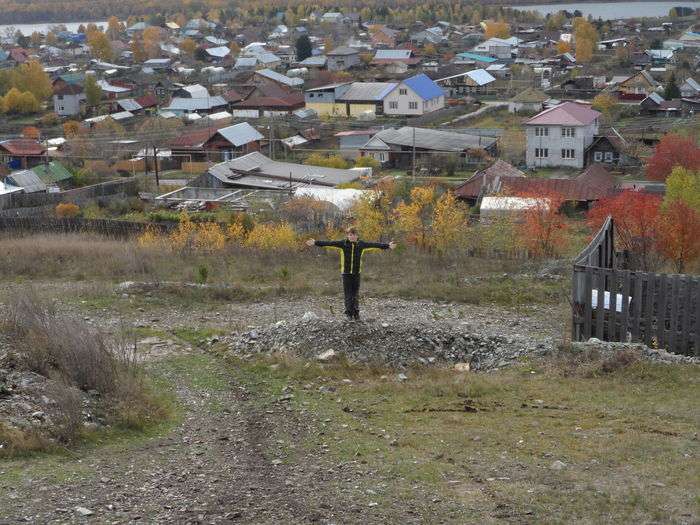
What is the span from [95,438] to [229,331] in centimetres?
382

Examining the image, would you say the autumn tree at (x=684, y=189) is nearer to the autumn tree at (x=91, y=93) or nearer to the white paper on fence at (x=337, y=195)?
the white paper on fence at (x=337, y=195)

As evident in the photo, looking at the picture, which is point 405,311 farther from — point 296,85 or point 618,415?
point 296,85

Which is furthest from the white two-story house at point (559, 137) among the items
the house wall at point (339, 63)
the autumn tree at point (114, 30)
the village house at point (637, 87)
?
the autumn tree at point (114, 30)

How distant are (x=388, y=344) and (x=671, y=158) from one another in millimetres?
18232

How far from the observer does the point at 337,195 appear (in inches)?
903

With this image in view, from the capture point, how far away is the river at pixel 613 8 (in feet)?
348

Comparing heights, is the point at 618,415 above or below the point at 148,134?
above

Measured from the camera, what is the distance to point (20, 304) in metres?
8.38

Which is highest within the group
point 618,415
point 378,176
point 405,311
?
point 618,415

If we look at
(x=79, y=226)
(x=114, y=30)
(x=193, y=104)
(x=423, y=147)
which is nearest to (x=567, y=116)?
(x=423, y=147)

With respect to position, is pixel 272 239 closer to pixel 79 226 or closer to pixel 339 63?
pixel 79 226

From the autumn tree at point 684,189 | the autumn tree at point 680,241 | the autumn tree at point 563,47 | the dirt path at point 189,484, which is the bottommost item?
the autumn tree at point 563,47

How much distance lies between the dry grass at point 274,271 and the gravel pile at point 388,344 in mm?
→ 2810

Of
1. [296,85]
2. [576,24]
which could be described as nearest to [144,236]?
[296,85]
